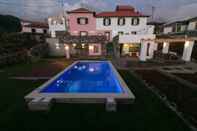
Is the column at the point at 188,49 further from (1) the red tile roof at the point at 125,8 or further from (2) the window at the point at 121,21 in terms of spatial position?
(1) the red tile roof at the point at 125,8

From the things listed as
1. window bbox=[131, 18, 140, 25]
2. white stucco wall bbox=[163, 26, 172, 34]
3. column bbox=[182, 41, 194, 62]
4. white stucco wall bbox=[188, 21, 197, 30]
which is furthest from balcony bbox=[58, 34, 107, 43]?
white stucco wall bbox=[163, 26, 172, 34]

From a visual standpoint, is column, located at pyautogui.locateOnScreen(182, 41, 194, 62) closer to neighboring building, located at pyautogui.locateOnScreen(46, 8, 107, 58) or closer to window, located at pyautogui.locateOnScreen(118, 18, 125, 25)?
neighboring building, located at pyautogui.locateOnScreen(46, 8, 107, 58)

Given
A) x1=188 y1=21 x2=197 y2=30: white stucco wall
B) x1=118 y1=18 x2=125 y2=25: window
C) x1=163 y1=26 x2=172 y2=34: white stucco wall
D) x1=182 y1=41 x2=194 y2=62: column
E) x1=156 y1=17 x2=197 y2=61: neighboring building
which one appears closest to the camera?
x1=182 y1=41 x2=194 y2=62: column

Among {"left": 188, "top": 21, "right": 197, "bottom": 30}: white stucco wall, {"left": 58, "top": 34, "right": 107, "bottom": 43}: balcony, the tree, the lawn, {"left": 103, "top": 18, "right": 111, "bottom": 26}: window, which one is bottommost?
the lawn

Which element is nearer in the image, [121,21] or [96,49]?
[96,49]

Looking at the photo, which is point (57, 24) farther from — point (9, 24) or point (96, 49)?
point (96, 49)

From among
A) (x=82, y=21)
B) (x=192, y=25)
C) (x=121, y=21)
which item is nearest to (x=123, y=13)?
(x=121, y=21)

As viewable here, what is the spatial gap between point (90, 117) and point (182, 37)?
21.1 meters

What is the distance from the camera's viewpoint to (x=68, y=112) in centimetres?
563

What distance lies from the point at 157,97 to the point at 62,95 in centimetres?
475

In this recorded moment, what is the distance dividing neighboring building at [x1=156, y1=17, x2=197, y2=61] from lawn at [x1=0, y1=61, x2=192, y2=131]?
14973 millimetres

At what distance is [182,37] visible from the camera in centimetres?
2073

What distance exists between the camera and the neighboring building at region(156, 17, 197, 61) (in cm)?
1843

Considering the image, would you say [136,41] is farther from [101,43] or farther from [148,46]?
[101,43]
